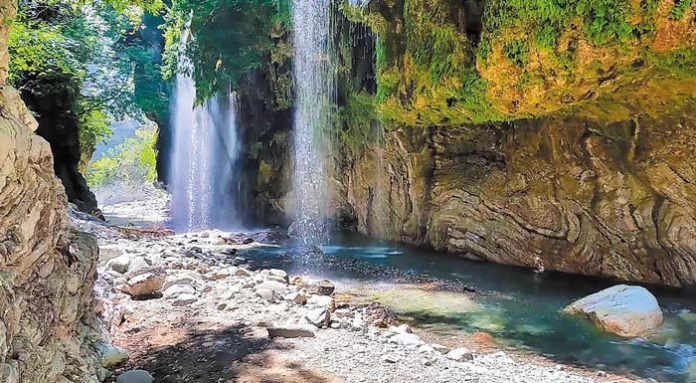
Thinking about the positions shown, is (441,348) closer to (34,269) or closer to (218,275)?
(34,269)

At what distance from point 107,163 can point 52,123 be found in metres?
33.6

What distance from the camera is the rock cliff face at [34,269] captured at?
3326mm

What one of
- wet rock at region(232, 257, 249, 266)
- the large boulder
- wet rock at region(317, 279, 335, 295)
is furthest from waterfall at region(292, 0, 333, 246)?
the large boulder

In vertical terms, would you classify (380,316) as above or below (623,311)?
below

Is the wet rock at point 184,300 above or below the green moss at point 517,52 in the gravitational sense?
below

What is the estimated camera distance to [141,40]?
22.6 m

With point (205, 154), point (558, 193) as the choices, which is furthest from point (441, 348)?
point (205, 154)

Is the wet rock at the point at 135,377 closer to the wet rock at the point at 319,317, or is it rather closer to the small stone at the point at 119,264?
the wet rock at the point at 319,317

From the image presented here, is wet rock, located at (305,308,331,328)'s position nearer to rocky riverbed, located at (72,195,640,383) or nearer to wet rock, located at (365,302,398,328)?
rocky riverbed, located at (72,195,640,383)

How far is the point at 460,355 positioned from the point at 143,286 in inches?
189

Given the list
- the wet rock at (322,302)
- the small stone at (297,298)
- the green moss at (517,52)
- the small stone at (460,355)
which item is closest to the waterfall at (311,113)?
the green moss at (517,52)

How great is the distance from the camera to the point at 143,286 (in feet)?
25.1

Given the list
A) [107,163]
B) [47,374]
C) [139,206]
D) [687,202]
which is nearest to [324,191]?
[687,202]

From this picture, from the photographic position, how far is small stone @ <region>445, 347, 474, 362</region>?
5.46m
